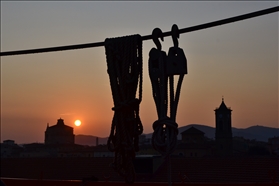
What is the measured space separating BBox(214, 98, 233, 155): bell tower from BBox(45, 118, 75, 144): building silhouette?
31.9 metres

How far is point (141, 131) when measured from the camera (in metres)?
3.81

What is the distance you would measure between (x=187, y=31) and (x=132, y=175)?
45.4 inches

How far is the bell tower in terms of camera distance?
90.9 m

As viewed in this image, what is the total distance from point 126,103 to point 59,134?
104817 mm

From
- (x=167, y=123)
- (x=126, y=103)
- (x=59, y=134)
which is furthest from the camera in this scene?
(x=59, y=134)

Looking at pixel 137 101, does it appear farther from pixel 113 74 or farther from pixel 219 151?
pixel 219 151

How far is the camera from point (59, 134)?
107 meters

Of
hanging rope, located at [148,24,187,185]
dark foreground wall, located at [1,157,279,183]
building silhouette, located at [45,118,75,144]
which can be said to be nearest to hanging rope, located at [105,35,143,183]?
hanging rope, located at [148,24,187,185]

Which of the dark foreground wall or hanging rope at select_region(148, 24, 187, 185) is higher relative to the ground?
hanging rope at select_region(148, 24, 187, 185)

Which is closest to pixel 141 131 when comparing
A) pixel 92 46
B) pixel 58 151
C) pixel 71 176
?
pixel 92 46

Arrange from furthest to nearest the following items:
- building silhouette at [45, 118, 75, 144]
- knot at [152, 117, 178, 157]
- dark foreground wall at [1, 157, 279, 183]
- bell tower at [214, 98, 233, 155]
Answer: building silhouette at [45, 118, 75, 144]
bell tower at [214, 98, 233, 155]
dark foreground wall at [1, 157, 279, 183]
knot at [152, 117, 178, 157]

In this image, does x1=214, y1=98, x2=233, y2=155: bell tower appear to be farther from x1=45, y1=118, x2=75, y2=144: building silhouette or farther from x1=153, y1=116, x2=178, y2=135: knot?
x1=153, y1=116, x2=178, y2=135: knot

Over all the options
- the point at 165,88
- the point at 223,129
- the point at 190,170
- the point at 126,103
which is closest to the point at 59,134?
the point at 223,129

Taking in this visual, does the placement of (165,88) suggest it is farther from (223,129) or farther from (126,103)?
(223,129)
